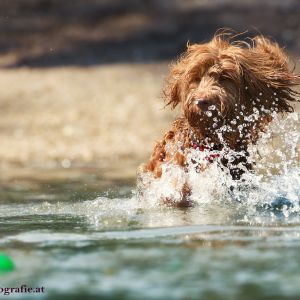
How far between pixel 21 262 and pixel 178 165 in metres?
2.89

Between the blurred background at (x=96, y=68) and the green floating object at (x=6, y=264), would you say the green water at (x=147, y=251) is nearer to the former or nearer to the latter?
the green floating object at (x=6, y=264)

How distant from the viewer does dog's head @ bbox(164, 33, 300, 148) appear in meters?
8.14

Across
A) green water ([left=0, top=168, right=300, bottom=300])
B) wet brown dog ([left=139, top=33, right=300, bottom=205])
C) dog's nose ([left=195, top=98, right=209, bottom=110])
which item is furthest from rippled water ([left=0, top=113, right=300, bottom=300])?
dog's nose ([left=195, top=98, right=209, bottom=110])

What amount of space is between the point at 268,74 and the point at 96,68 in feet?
37.9

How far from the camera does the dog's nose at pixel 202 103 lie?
798 cm

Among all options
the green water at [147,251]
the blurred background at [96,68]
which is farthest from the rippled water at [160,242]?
the blurred background at [96,68]

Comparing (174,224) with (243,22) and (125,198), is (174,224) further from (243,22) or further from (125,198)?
(243,22)

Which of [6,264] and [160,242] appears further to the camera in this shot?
[160,242]

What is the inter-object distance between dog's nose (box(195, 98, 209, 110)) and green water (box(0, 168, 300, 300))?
81cm

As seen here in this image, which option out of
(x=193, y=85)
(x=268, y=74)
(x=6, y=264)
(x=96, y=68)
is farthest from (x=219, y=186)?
(x=96, y=68)

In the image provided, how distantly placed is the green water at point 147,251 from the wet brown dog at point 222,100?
2.05 ft

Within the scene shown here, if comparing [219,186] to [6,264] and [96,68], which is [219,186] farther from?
[96,68]

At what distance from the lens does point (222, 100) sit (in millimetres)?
8164

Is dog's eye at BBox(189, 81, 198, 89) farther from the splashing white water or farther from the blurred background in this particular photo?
the blurred background
